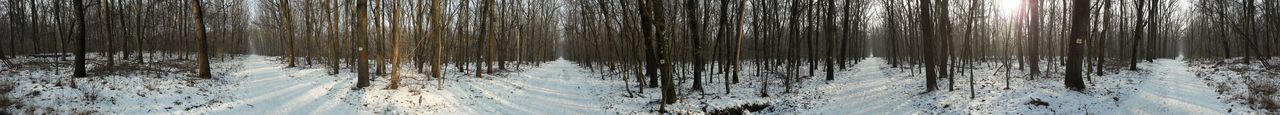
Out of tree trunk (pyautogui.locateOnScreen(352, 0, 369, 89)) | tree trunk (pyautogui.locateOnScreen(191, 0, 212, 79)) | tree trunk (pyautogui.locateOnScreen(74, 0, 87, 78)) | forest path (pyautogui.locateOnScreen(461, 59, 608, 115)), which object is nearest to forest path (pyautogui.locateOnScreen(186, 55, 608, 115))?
forest path (pyautogui.locateOnScreen(461, 59, 608, 115))

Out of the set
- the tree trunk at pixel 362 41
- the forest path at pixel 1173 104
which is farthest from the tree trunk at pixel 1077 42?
the tree trunk at pixel 362 41

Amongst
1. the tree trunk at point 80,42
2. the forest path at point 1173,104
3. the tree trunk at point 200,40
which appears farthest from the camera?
the tree trunk at point 200,40

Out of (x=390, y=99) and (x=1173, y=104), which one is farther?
(x=390, y=99)

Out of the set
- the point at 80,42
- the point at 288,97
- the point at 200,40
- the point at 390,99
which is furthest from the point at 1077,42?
the point at 80,42

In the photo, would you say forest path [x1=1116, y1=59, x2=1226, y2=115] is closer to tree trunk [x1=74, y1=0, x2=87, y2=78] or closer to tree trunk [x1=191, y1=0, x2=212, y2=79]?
tree trunk [x1=191, y1=0, x2=212, y2=79]

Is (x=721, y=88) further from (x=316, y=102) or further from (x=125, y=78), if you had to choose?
(x=125, y=78)

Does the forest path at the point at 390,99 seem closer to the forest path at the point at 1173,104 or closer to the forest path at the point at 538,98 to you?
the forest path at the point at 538,98

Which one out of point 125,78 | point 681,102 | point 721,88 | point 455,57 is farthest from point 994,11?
point 125,78

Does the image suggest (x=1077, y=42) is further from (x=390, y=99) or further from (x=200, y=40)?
(x=200, y=40)

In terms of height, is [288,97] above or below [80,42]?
below

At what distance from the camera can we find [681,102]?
314 inches

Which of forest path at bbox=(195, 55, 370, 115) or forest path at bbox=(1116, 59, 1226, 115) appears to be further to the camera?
forest path at bbox=(195, 55, 370, 115)

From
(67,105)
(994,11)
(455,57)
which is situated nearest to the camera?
(67,105)

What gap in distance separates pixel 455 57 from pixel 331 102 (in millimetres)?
8980
